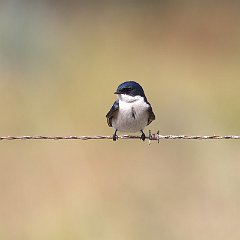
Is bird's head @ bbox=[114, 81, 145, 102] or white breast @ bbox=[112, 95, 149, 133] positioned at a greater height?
bird's head @ bbox=[114, 81, 145, 102]

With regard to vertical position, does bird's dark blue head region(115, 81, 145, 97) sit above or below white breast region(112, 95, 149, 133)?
above

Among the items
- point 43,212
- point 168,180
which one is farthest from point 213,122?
point 43,212

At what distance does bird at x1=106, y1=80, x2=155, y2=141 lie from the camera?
11.5ft

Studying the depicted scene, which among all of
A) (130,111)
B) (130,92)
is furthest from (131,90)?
(130,111)

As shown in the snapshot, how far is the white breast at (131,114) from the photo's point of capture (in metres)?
3.49

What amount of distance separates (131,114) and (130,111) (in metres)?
0.01

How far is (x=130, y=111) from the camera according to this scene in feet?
11.5

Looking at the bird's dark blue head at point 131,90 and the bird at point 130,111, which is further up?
the bird's dark blue head at point 131,90

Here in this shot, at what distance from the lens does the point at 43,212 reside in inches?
237

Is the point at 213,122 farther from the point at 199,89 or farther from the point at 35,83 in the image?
the point at 35,83

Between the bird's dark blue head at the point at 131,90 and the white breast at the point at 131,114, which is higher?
the bird's dark blue head at the point at 131,90

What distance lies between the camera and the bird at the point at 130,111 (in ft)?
11.5

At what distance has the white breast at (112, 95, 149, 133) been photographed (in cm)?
349
